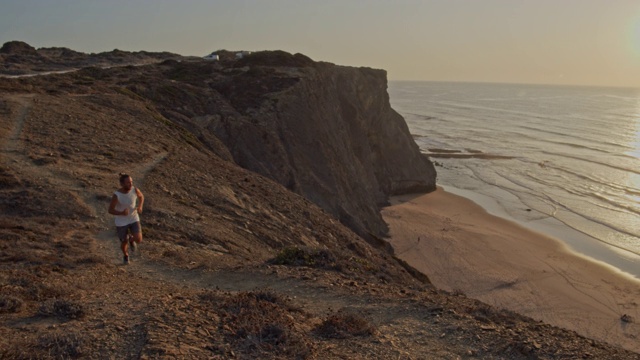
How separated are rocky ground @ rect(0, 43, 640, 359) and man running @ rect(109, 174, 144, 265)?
0.47 metres

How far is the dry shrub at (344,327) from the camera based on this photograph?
29.9 ft

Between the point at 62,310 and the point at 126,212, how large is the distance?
3.82 meters

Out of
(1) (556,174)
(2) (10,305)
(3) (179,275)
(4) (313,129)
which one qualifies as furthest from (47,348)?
(1) (556,174)

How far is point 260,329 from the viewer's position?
845cm

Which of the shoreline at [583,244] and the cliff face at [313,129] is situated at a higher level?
Result: the cliff face at [313,129]

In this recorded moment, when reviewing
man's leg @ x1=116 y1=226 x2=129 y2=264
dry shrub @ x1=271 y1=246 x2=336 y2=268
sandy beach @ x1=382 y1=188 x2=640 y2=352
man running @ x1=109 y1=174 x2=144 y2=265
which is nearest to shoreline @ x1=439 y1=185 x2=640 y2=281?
sandy beach @ x1=382 y1=188 x2=640 y2=352

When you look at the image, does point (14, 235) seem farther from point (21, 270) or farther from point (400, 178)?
point (400, 178)

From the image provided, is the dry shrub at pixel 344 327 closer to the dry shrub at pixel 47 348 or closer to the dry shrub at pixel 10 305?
the dry shrub at pixel 47 348

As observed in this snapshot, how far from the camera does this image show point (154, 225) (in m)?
14.9

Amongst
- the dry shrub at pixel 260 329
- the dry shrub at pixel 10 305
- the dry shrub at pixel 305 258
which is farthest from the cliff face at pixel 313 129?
the dry shrub at pixel 10 305

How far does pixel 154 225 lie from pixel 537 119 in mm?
111831

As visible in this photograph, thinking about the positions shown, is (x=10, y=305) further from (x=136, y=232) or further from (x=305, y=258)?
(x=305, y=258)

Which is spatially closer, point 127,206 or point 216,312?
point 216,312

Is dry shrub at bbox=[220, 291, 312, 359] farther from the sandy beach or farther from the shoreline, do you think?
the shoreline
